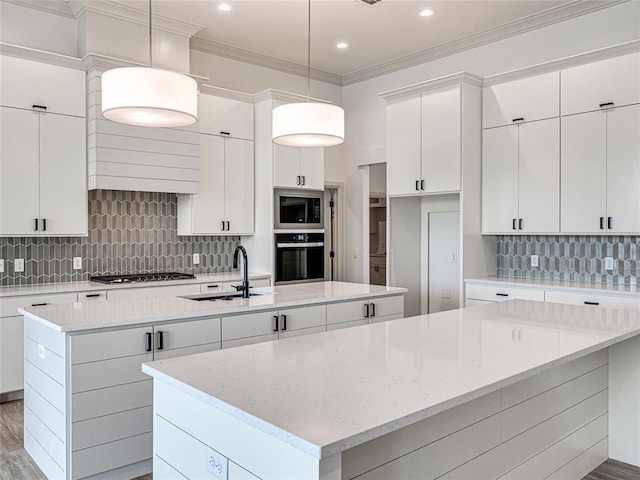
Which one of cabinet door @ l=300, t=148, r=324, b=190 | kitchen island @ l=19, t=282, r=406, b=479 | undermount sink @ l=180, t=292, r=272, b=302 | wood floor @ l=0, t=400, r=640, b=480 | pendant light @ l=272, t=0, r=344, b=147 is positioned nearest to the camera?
kitchen island @ l=19, t=282, r=406, b=479

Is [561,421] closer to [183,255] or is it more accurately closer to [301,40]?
[183,255]

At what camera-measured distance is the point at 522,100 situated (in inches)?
186

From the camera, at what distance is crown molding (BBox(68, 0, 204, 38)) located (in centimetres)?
449

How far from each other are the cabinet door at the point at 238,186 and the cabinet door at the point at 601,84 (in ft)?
10.4

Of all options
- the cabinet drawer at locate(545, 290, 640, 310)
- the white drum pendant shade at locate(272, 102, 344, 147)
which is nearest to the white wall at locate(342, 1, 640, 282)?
the cabinet drawer at locate(545, 290, 640, 310)

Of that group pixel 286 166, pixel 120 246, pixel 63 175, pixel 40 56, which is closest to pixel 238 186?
pixel 286 166

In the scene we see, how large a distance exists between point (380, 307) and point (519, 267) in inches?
80.6

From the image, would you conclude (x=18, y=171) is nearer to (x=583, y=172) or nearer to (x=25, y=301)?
(x=25, y=301)

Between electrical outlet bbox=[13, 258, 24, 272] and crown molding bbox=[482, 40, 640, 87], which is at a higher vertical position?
crown molding bbox=[482, 40, 640, 87]

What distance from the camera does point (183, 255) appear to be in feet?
17.9

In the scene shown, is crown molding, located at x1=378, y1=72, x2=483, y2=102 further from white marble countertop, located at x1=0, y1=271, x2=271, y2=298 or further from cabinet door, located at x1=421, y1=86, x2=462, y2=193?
white marble countertop, located at x1=0, y1=271, x2=271, y2=298

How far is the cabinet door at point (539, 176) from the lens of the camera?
4531mm

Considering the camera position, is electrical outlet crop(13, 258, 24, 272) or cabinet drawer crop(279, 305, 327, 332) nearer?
→ cabinet drawer crop(279, 305, 327, 332)

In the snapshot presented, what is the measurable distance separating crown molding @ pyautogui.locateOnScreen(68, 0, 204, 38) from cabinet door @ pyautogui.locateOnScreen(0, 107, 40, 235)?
110cm
